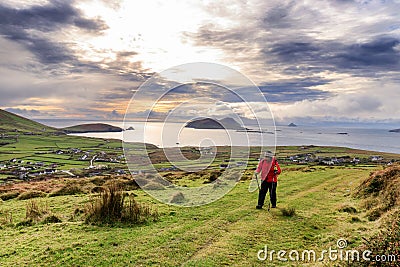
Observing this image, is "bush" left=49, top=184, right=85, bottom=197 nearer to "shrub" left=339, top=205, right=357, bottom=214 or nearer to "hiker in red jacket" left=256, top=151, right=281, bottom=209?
"hiker in red jacket" left=256, top=151, right=281, bottom=209

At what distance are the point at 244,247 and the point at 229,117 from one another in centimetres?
661

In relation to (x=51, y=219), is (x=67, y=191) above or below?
below

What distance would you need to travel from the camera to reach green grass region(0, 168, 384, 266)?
292 inches

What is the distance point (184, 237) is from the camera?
9023 millimetres

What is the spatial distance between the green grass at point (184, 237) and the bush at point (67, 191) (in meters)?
3.99

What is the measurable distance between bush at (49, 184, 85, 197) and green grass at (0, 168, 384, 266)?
399cm

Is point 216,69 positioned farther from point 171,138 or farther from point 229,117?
point 171,138

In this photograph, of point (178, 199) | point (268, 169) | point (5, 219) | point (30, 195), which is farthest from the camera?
point (30, 195)

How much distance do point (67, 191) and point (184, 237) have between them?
12.3 m

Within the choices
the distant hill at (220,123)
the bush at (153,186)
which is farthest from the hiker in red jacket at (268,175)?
the bush at (153,186)

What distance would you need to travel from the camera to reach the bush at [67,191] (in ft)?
58.6

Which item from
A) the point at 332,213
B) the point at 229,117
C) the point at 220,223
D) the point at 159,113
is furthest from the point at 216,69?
the point at 332,213

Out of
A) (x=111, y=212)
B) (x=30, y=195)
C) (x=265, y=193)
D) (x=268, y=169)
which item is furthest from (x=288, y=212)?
(x=30, y=195)

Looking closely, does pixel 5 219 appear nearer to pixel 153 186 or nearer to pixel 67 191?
pixel 67 191
